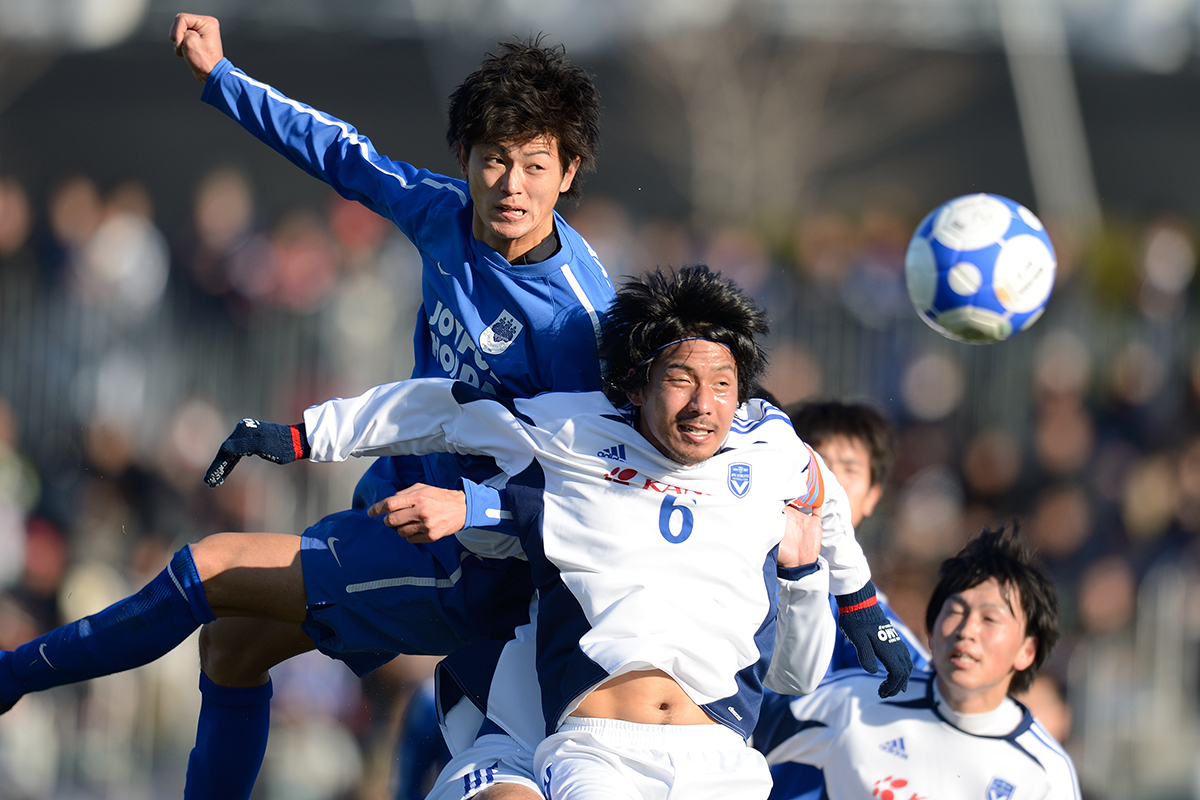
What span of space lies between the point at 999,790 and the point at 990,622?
53 centimetres

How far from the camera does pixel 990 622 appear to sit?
14.2 feet

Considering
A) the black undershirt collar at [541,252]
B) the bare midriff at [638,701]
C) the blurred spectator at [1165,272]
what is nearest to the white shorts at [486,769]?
the bare midriff at [638,701]

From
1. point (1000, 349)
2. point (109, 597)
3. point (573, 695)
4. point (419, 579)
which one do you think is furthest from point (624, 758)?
point (1000, 349)

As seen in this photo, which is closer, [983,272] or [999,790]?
[999,790]

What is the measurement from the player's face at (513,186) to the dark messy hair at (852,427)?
1618mm

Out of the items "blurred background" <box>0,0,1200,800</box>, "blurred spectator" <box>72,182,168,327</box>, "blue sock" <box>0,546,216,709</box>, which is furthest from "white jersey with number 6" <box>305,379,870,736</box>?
"blurred spectator" <box>72,182,168,327</box>

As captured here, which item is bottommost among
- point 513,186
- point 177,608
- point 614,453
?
point 177,608

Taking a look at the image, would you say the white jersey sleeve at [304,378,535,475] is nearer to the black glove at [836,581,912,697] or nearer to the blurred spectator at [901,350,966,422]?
the black glove at [836,581,912,697]

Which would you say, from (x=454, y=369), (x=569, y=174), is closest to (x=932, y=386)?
(x=569, y=174)

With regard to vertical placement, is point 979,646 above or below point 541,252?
below

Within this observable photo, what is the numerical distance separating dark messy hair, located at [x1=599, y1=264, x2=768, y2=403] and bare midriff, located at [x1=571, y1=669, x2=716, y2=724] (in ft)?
2.43

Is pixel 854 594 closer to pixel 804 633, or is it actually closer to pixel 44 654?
pixel 804 633

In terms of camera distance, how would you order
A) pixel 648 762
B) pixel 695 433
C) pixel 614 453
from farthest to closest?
pixel 614 453
pixel 695 433
pixel 648 762

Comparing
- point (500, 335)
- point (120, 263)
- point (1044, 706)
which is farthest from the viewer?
point (120, 263)
